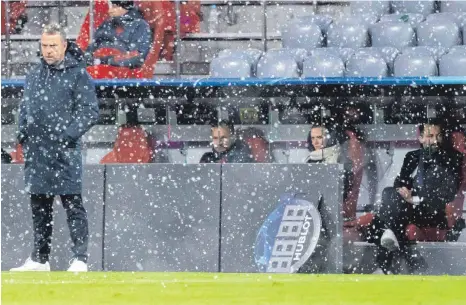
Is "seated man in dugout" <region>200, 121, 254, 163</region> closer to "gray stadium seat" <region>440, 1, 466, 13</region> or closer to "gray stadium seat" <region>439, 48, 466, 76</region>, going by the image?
"gray stadium seat" <region>439, 48, 466, 76</region>

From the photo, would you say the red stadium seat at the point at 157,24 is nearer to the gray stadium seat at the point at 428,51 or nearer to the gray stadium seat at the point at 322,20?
the gray stadium seat at the point at 322,20

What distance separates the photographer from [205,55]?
39.8 feet

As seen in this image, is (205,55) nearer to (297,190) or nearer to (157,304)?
(297,190)

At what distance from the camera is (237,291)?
6281 mm

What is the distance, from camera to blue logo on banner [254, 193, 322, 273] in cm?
819

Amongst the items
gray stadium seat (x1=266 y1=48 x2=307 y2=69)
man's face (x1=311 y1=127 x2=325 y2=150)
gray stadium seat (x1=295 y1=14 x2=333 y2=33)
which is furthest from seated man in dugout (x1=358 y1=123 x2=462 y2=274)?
gray stadium seat (x1=295 y1=14 x2=333 y2=33)

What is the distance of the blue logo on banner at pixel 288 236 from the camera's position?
26.9 feet

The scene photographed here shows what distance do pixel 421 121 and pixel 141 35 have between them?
109 inches

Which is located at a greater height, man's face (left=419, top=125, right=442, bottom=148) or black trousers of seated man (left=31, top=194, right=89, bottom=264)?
man's face (left=419, top=125, right=442, bottom=148)

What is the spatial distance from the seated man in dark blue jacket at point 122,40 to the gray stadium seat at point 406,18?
8.17 feet

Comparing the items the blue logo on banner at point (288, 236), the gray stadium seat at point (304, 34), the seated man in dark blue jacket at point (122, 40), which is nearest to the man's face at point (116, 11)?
the seated man in dark blue jacket at point (122, 40)

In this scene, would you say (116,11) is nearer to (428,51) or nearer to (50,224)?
(428,51)

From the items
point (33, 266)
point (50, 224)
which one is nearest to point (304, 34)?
point (50, 224)

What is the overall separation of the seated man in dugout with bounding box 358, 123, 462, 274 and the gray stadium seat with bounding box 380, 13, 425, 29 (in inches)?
100
